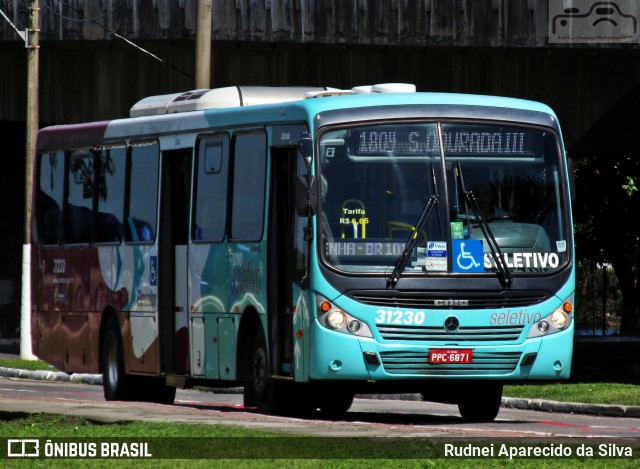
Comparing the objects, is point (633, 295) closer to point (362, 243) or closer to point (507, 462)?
point (362, 243)

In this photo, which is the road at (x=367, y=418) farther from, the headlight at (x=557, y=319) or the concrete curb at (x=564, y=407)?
the headlight at (x=557, y=319)

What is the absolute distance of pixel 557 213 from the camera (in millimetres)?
17172

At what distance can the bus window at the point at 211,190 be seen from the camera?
1853cm

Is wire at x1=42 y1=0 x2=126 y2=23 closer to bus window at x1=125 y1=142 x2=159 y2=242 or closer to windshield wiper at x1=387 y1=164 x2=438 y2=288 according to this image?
bus window at x1=125 y1=142 x2=159 y2=242

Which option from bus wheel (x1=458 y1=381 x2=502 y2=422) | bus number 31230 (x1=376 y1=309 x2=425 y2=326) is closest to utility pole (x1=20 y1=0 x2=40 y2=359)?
bus wheel (x1=458 y1=381 x2=502 y2=422)

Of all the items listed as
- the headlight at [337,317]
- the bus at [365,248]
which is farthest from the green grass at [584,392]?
the headlight at [337,317]

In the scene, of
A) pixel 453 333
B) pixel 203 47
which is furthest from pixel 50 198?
pixel 453 333

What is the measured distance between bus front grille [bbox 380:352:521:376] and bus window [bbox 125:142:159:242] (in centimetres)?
465

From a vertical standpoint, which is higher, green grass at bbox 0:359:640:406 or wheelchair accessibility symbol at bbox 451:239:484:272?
wheelchair accessibility symbol at bbox 451:239:484:272

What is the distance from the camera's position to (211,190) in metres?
18.8

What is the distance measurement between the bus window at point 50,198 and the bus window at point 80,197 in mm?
329

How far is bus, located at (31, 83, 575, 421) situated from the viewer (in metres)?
16.4

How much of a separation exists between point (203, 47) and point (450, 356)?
384 inches

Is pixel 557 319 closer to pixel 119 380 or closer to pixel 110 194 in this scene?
pixel 119 380
